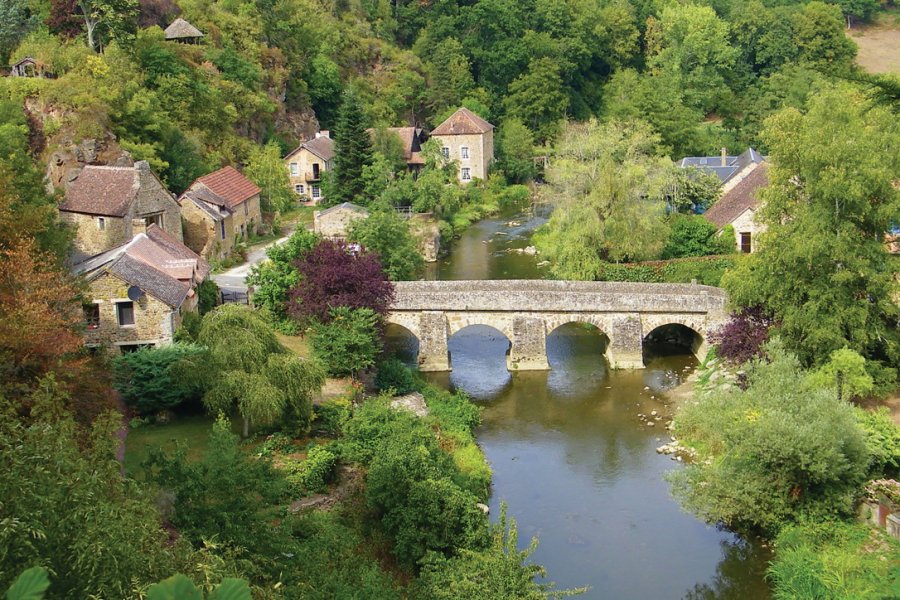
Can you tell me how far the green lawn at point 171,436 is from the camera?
23.1 meters

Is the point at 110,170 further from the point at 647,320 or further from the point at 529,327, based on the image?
the point at 647,320

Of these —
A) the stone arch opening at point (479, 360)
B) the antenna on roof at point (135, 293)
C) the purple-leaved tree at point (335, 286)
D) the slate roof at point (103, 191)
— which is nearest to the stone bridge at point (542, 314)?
the stone arch opening at point (479, 360)

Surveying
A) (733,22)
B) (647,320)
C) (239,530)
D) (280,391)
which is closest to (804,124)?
(647,320)

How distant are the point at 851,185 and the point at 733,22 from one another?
58.9m

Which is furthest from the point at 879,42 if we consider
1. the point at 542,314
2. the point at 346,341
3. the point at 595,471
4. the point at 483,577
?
the point at 483,577

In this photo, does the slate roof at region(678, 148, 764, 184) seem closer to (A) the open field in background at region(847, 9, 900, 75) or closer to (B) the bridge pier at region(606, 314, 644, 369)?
(B) the bridge pier at region(606, 314, 644, 369)

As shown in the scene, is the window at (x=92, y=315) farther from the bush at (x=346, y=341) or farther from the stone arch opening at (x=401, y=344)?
the stone arch opening at (x=401, y=344)

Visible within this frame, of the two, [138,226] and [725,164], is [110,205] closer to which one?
[138,226]

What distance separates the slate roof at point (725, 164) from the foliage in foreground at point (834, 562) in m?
31.7

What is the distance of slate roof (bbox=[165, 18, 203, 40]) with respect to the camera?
54438mm

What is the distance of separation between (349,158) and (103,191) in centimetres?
Answer: 1828

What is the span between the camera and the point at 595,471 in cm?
2642

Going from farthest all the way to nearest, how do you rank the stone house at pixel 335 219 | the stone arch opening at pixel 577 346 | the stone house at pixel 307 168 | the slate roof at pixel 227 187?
the stone house at pixel 307 168 < the stone house at pixel 335 219 < the slate roof at pixel 227 187 < the stone arch opening at pixel 577 346

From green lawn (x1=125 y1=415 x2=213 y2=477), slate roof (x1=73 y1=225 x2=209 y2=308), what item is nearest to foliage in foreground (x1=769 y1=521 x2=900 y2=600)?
green lawn (x1=125 y1=415 x2=213 y2=477)
